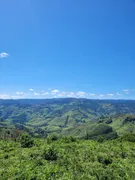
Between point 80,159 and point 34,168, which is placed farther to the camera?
point 80,159

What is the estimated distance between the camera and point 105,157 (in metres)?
48.7

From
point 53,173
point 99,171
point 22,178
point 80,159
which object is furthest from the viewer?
point 80,159

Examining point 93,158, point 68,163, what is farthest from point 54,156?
point 93,158

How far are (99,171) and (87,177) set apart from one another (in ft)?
13.9

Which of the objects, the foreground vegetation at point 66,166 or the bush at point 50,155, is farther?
the bush at point 50,155

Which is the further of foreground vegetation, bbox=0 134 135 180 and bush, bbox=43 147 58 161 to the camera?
bush, bbox=43 147 58 161

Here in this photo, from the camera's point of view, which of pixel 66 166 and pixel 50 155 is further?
pixel 50 155

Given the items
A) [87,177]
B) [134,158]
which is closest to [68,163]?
[87,177]

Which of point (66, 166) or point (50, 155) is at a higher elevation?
point (50, 155)

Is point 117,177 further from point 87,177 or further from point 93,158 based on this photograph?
point 93,158

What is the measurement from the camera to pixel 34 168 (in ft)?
128

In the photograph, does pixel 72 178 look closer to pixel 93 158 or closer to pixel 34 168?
pixel 34 168

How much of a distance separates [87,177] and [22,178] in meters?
11.9

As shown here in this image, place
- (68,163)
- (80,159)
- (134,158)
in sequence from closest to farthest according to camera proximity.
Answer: (68,163)
(80,159)
(134,158)
